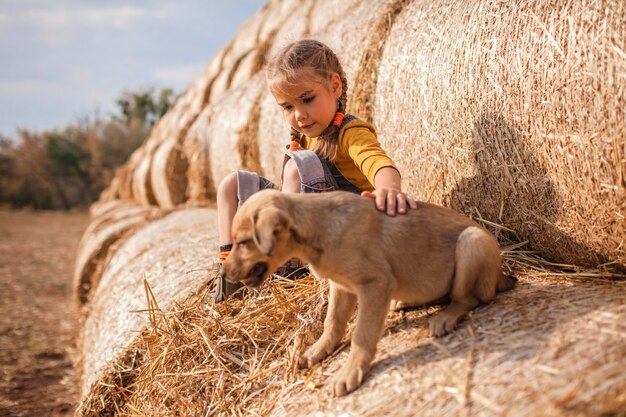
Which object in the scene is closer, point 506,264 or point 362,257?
point 362,257

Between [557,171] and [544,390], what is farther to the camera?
[557,171]

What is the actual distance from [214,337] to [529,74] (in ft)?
8.27

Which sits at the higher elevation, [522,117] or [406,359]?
[522,117]

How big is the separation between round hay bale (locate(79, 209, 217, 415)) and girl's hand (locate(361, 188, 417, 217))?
1.85 metres

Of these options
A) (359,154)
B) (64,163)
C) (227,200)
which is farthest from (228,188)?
(64,163)

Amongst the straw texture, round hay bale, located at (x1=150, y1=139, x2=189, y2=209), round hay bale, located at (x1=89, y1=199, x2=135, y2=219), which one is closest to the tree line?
round hay bale, located at (x1=89, y1=199, x2=135, y2=219)

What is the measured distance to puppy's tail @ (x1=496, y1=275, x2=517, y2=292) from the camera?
9.28 ft

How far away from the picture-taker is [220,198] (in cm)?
387

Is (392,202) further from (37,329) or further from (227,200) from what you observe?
(37,329)

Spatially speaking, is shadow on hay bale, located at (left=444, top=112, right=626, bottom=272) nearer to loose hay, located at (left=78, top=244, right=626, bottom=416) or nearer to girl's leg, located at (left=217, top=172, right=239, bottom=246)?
loose hay, located at (left=78, top=244, right=626, bottom=416)

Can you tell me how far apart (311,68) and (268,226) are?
1.66m

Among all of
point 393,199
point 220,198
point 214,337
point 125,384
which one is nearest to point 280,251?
point 393,199

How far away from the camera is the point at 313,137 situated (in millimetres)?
4023

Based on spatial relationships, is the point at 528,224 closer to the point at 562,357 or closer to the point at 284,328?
the point at 562,357
